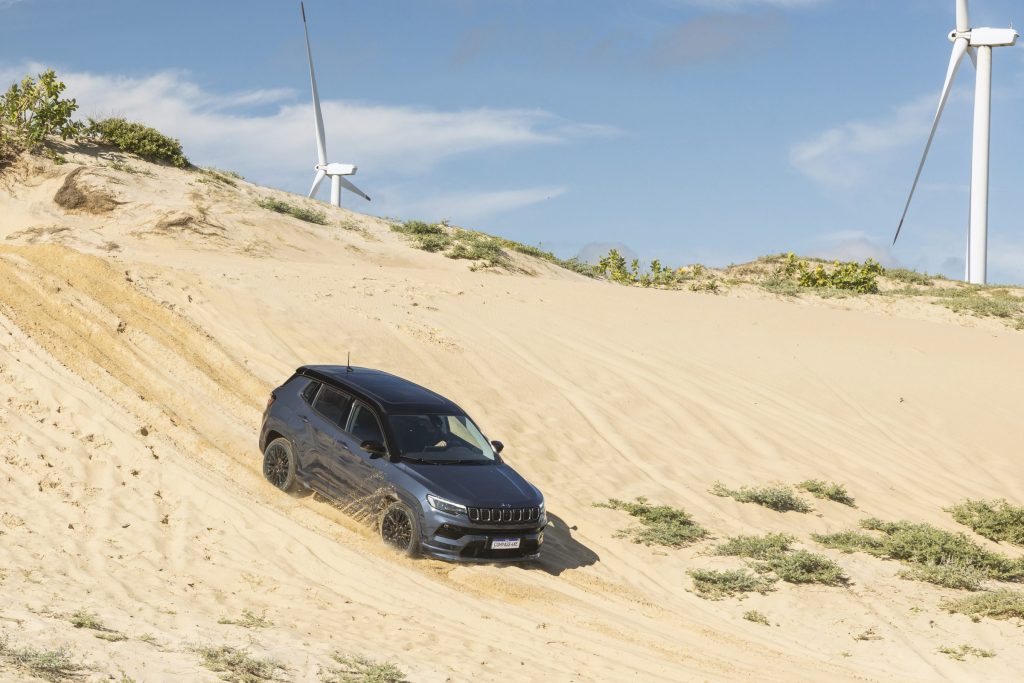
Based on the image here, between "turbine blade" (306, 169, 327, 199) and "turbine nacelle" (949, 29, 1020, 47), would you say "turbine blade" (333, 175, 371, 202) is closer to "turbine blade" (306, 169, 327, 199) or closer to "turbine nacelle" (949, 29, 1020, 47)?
"turbine blade" (306, 169, 327, 199)

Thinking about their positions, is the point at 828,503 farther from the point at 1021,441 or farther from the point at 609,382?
the point at 1021,441

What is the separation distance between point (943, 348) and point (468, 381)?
13.3 meters

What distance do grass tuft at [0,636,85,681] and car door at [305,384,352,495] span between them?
5294 millimetres

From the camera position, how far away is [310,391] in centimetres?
1289

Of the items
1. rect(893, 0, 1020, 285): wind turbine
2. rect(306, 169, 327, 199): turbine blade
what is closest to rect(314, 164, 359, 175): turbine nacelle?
rect(306, 169, 327, 199): turbine blade

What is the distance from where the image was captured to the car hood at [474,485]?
11.0 m

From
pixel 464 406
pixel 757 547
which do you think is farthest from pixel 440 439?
pixel 464 406

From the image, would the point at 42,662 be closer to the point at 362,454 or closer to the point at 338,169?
the point at 362,454

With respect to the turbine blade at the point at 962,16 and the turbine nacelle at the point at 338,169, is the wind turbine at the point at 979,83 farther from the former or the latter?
the turbine nacelle at the point at 338,169

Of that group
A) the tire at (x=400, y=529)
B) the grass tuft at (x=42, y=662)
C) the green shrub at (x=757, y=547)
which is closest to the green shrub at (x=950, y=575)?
the green shrub at (x=757, y=547)

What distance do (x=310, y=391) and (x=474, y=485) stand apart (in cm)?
278

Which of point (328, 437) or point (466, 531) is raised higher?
point (328, 437)

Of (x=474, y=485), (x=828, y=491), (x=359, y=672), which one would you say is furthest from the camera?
(x=828, y=491)

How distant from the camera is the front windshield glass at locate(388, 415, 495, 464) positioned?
11.8 m
